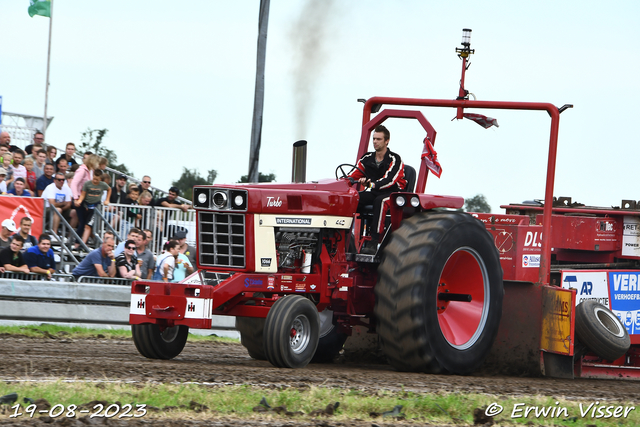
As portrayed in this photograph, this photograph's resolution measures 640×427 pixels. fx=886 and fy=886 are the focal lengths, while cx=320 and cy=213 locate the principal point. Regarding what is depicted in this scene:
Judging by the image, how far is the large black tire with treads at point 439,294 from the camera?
763 cm

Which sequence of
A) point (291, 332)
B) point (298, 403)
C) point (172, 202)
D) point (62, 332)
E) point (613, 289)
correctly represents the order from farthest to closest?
point (172, 202), point (62, 332), point (613, 289), point (291, 332), point (298, 403)

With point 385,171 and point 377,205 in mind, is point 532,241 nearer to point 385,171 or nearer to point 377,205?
point 385,171

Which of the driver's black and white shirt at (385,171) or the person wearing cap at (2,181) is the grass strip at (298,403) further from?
the person wearing cap at (2,181)

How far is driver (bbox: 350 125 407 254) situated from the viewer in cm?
827

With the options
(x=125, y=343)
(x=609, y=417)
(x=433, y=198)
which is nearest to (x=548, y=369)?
(x=433, y=198)

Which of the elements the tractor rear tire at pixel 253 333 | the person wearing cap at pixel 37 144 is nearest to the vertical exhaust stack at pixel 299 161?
the tractor rear tire at pixel 253 333

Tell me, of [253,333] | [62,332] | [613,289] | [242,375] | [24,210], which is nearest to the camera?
[242,375]

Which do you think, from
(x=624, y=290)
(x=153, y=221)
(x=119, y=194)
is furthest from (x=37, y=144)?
(x=624, y=290)

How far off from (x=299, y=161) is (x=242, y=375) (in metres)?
2.43

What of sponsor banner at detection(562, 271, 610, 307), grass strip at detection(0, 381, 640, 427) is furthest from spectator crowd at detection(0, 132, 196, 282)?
grass strip at detection(0, 381, 640, 427)

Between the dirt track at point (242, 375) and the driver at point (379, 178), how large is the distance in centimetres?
134

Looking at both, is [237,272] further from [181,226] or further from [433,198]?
[181,226]

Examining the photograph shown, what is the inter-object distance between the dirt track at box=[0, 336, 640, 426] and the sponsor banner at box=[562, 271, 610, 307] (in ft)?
4.50

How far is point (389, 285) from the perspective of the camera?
7.70 meters
